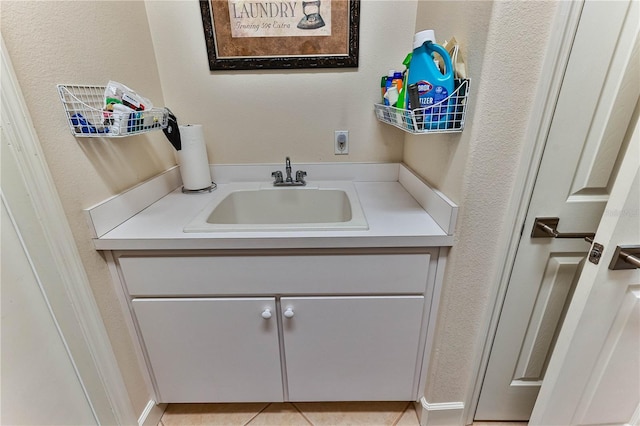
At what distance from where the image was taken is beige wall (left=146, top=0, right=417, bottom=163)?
1.24m

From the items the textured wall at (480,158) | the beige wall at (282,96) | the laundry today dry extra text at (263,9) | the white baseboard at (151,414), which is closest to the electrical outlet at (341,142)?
the beige wall at (282,96)

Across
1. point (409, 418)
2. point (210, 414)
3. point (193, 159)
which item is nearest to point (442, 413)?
point (409, 418)

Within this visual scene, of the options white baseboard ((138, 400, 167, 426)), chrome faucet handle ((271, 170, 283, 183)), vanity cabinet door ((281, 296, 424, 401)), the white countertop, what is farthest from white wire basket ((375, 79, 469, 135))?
white baseboard ((138, 400, 167, 426))

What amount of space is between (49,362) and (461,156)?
4.31ft

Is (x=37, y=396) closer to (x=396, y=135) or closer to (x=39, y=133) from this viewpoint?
(x=39, y=133)

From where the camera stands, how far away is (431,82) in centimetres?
82

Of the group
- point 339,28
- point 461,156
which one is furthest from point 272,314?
point 339,28

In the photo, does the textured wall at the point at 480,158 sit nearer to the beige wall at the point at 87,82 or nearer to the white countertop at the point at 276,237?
the white countertop at the point at 276,237

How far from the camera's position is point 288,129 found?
140cm

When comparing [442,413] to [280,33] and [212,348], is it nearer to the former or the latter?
[212,348]

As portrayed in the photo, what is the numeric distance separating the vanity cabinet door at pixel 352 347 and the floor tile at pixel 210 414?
28 centimetres

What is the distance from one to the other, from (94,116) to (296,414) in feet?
4.58

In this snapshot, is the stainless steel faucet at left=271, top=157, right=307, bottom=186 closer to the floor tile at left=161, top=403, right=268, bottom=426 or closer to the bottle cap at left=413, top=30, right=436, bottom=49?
the bottle cap at left=413, top=30, right=436, bottom=49

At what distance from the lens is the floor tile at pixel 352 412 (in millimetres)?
1256
